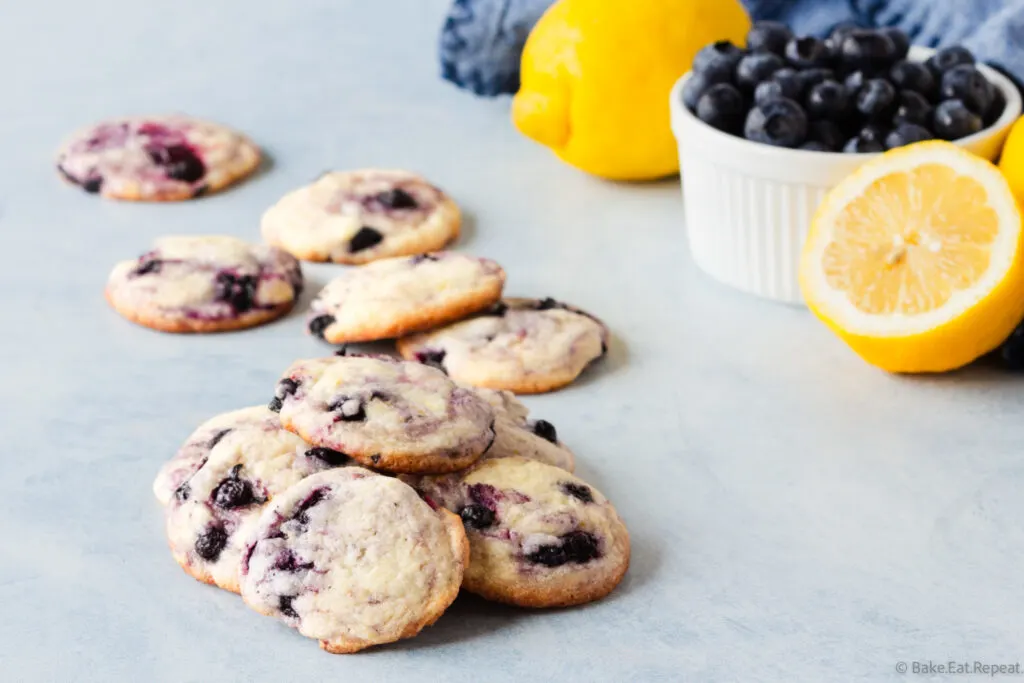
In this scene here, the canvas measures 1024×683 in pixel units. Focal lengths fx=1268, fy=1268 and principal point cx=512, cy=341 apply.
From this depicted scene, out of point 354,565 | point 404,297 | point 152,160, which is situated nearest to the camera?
point 354,565

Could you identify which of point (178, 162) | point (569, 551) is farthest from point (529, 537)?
point (178, 162)

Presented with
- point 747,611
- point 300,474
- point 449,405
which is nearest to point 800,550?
point 747,611

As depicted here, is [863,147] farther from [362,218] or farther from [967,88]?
[362,218]

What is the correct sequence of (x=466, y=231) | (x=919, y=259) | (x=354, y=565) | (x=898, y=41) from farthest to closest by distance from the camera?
(x=466, y=231) < (x=898, y=41) < (x=919, y=259) < (x=354, y=565)

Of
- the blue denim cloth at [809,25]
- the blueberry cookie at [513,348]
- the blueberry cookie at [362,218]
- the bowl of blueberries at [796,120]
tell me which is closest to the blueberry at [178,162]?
the blueberry cookie at [362,218]

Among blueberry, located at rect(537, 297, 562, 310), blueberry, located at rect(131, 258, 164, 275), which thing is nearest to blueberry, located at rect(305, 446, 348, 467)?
blueberry, located at rect(537, 297, 562, 310)

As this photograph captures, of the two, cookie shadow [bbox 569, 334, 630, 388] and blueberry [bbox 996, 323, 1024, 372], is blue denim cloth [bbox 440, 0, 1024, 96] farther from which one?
cookie shadow [bbox 569, 334, 630, 388]

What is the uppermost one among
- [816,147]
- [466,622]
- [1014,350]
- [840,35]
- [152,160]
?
[840,35]

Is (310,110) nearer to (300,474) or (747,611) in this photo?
(300,474)
